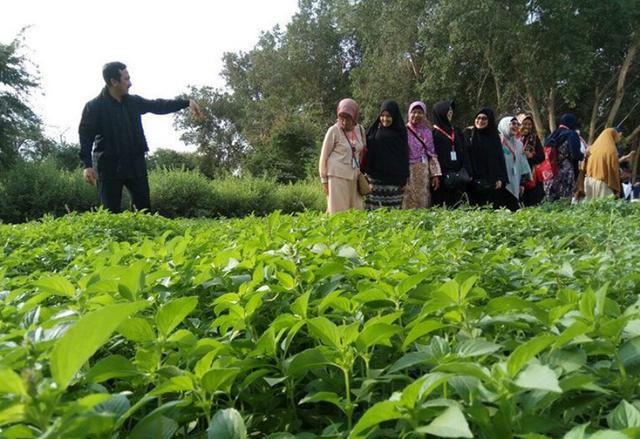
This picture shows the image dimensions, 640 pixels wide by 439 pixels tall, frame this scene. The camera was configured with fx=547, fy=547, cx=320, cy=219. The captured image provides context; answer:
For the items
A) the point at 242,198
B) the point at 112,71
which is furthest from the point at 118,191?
the point at 242,198

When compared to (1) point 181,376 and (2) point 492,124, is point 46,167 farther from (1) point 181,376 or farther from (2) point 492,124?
(1) point 181,376

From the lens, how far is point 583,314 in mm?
745

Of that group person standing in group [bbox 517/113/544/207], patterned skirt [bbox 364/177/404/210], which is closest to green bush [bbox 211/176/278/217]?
person standing in group [bbox 517/113/544/207]

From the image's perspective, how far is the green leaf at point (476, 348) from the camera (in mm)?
644

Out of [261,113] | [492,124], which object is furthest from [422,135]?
[261,113]

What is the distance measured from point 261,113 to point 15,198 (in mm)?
24673

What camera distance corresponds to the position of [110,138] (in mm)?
5352

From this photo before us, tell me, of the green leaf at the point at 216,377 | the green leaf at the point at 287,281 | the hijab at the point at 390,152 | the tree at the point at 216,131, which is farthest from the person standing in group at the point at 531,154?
the tree at the point at 216,131

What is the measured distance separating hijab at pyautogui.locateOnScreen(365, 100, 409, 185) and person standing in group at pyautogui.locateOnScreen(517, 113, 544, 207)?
9.12 feet

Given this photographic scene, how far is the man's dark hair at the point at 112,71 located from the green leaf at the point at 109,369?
17.1 feet

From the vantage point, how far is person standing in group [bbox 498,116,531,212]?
783cm

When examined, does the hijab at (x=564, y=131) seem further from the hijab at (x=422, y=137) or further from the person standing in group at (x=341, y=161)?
the person standing in group at (x=341, y=161)

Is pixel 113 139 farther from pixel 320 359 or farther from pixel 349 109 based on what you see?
pixel 320 359

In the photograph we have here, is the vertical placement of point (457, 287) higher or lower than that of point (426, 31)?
lower
